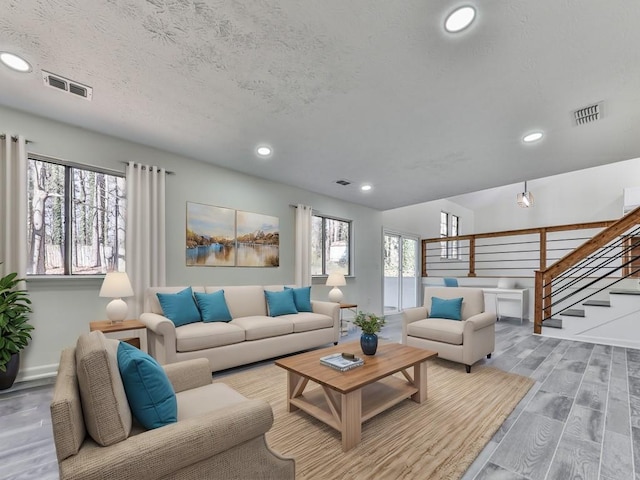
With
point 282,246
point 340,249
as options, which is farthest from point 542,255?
point 282,246

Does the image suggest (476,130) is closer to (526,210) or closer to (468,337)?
(468,337)

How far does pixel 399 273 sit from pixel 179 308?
550 cm

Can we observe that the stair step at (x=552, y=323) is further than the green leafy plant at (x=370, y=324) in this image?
Yes

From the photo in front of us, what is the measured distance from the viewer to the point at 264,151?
3734mm

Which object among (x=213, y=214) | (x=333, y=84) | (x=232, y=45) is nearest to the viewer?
(x=232, y=45)

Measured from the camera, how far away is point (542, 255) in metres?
5.96

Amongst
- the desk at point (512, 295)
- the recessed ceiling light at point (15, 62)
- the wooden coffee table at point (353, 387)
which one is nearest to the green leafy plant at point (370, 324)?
the wooden coffee table at point (353, 387)

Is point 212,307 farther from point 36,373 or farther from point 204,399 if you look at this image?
point 204,399

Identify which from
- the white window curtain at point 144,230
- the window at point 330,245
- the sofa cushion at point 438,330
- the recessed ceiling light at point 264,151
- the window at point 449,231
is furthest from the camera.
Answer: the window at point 449,231

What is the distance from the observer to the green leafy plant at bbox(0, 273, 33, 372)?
8.27ft

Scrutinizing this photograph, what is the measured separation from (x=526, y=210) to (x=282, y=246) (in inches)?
303

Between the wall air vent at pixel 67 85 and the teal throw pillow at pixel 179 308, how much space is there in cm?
202

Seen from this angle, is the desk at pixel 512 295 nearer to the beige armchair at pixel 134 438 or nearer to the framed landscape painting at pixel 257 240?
the framed landscape painting at pixel 257 240

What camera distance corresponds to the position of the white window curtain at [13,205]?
2754 millimetres
